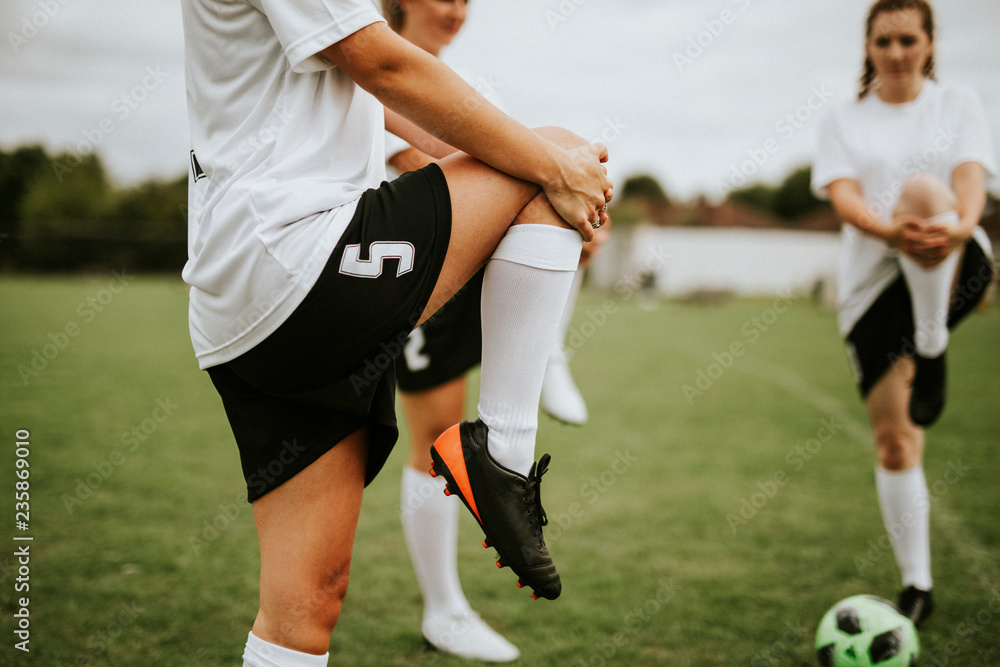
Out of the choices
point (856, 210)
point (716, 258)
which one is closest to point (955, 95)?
point (856, 210)

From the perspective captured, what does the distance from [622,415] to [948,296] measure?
4.62 meters

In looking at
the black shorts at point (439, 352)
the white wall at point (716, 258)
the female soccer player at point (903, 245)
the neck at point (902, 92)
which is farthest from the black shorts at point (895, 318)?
the white wall at point (716, 258)

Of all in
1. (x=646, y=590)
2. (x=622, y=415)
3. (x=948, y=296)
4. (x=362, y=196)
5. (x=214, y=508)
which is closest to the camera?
(x=362, y=196)

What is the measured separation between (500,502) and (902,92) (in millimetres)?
2728

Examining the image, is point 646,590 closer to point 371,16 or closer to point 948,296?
point 948,296

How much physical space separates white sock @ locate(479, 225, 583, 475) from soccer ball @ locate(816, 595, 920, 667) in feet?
5.88

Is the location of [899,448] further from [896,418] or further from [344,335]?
[344,335]

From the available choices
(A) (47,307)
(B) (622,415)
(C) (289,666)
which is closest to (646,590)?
(C) (289,666)

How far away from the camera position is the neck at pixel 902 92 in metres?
→ 3.05

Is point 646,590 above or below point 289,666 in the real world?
below

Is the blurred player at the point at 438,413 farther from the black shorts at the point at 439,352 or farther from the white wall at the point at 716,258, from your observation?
the white wall at the point at 716,258

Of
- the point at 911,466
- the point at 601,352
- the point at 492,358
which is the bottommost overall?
the point at 601,352

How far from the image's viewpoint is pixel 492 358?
148 cm

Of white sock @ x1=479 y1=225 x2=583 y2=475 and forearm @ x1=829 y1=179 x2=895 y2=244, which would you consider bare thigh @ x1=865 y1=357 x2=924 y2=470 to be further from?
white sock @ x1=479 y1=225 x2=583 y2=475
